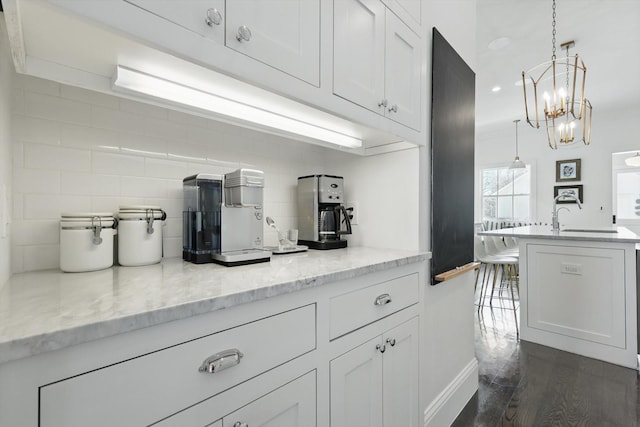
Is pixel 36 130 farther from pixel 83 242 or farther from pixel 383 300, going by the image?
pixel 383 300

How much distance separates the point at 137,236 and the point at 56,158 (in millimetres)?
350

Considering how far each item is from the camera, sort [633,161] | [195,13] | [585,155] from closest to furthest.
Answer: [195,13] → [633,161] → [585,155]

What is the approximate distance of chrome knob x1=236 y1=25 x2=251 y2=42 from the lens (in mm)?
860

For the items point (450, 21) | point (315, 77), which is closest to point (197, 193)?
point (315, 77)

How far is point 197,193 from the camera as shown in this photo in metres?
1.16

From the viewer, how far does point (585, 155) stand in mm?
6484

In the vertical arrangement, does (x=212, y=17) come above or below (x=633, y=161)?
below

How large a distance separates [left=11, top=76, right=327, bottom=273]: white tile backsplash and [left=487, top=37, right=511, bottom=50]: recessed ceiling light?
11.3 feet

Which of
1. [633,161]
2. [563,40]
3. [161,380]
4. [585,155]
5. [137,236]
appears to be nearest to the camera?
[161,380]

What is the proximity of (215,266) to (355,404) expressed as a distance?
68 cm

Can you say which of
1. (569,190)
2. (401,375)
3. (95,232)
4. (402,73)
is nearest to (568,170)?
(569,190)

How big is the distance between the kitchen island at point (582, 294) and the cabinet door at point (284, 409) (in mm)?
2824

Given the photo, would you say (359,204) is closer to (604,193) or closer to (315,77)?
(315,77)

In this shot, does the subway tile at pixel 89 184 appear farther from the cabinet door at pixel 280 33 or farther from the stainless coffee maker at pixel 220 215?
the cabinet door at pixel 280 33
